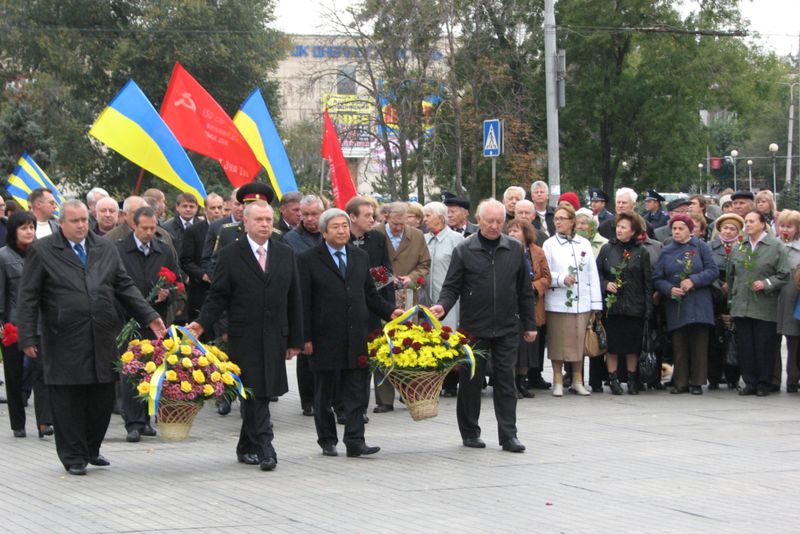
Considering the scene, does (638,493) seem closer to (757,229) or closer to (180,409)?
(180,409)

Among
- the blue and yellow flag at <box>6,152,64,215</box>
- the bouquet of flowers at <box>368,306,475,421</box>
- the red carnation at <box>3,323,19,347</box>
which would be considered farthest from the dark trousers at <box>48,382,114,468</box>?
the blue and yellow flag at <box>6,152,64,215</box>

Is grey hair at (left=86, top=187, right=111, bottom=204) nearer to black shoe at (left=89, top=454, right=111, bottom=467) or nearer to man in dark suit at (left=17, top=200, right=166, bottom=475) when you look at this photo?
man in dark suit at (left=17, top=200, right=166, bottom=475)

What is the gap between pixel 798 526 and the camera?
7535 mm

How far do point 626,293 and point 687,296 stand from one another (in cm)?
67

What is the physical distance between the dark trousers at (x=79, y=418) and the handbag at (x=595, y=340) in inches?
238

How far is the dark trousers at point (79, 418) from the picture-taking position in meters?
9.34

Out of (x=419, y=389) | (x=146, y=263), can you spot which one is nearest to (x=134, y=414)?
(x=146, y=263)

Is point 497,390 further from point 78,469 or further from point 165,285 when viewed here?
point 78,469

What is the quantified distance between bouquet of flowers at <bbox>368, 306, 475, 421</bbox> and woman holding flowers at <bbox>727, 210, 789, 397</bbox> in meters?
4.97

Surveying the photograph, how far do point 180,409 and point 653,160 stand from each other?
110 feet

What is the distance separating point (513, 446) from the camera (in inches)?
402

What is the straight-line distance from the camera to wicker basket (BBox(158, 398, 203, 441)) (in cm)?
941

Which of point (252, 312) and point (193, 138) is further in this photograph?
point (193, 138)

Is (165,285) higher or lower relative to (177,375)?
higher
